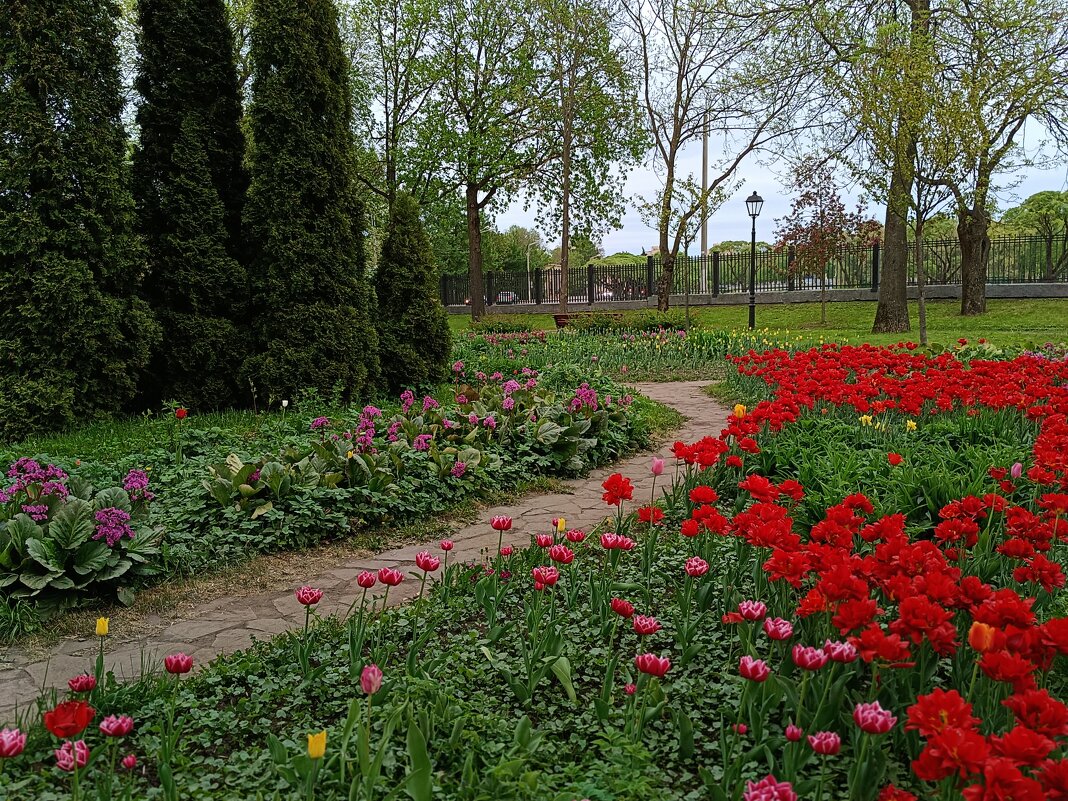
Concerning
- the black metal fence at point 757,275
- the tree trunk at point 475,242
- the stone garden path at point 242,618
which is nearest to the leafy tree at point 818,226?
the black metal fence at point 757,275

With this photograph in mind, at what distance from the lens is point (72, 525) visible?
3465 millimetres

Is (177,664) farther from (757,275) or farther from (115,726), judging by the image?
Result: (757,275)

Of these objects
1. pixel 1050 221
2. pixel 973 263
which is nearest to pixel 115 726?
pixel 973 263

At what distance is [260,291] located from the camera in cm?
772

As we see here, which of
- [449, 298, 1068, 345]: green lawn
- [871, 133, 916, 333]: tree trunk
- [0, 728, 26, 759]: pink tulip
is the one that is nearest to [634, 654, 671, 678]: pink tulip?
[0, 728, 26, 759]: pink tulip

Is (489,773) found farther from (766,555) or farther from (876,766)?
(766,555)

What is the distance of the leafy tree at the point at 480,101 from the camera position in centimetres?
2352

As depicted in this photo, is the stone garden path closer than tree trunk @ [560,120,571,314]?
Yes

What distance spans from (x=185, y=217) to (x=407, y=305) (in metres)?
2.46

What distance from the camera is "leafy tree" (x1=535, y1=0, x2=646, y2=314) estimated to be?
63.9 feet

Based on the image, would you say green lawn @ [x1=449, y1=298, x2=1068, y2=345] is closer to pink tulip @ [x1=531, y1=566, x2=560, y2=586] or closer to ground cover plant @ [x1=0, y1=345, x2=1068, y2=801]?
ground cover plant @ [x1=0, y1=345, x2=1068, y2=801]

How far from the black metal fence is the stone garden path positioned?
51.2ft

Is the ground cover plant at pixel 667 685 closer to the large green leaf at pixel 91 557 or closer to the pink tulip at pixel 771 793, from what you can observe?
the pink tulip at pixel 771 793

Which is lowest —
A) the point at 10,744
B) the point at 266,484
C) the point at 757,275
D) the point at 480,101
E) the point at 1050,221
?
the point at 266,484
